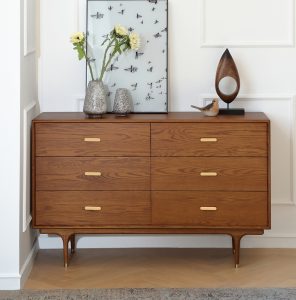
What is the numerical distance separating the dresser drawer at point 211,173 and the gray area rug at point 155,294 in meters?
0.60

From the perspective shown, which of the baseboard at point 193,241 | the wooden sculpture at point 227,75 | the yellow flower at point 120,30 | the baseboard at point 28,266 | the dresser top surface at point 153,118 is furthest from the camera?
the baseboard at point 193,241

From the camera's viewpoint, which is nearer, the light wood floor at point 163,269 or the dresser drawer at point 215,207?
the light wood floor at point 163,269

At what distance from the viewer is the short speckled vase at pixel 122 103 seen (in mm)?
4258

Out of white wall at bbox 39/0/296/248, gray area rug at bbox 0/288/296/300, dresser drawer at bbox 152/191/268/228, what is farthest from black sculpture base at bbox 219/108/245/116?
gray area rug at bbox 0/288/296/300

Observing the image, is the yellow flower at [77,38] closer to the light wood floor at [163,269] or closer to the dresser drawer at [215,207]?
the dresser drawer at [215,207]

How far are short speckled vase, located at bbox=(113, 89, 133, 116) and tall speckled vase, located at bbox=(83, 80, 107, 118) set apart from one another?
0.08 metres

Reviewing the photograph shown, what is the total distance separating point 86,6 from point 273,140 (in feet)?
4.42

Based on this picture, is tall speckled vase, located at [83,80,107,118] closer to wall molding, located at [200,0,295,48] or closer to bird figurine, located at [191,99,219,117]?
bird figurine, located at [191,99,219,117]

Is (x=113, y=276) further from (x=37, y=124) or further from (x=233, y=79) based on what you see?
(x=233, y=79)

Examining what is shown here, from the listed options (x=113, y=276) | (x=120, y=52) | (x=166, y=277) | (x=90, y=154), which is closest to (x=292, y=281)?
(x=166, y=277)

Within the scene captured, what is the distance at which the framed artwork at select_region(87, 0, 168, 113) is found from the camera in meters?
4.38

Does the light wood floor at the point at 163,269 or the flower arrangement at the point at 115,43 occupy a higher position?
the flower arrangement at the point at 115,43

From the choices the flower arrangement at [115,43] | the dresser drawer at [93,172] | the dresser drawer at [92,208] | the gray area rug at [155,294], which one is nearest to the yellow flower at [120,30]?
the flower arrangement at [115,43]

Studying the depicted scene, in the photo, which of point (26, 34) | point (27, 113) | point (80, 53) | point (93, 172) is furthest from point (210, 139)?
point (26, 34)
